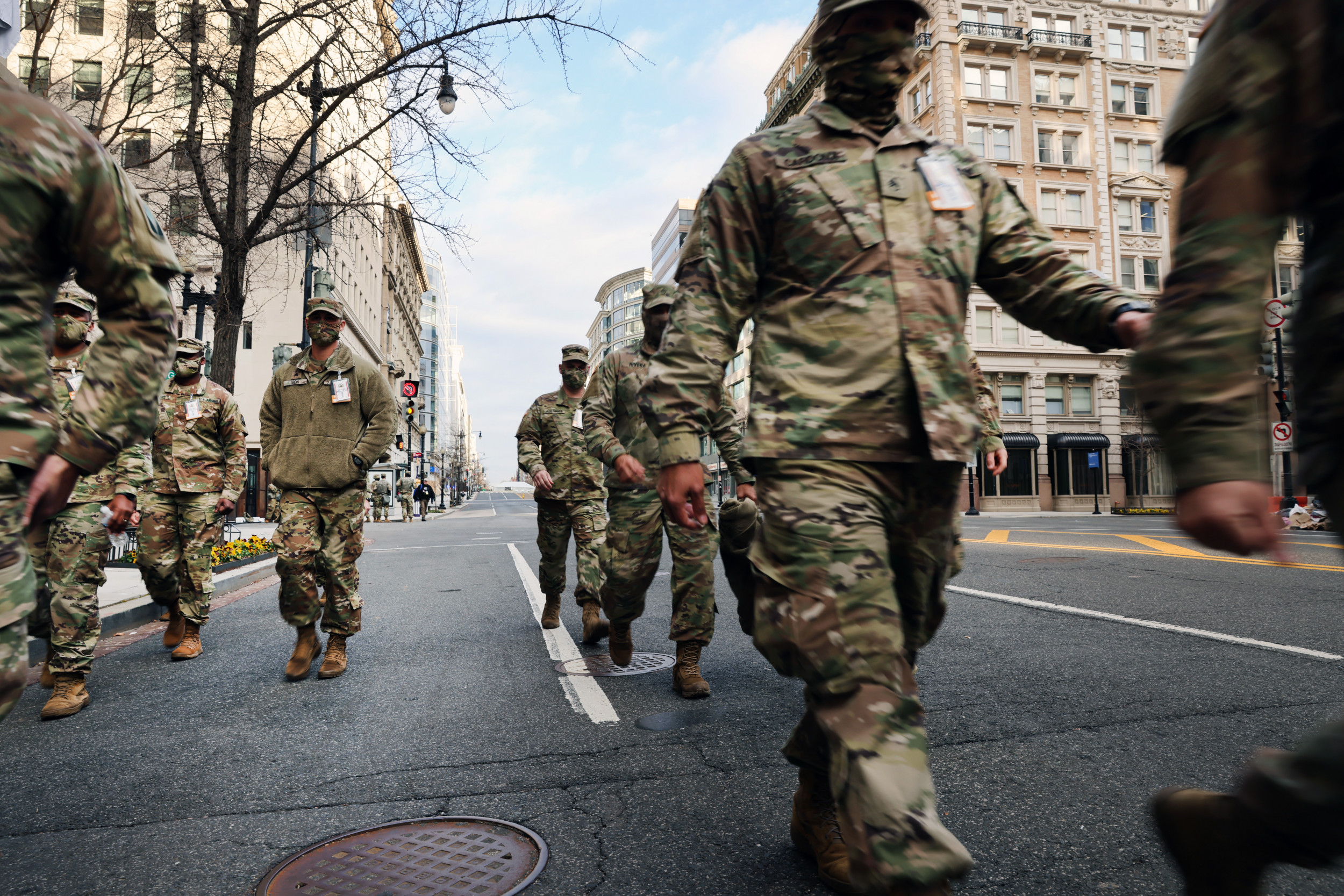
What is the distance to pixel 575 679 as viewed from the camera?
16.3 ft

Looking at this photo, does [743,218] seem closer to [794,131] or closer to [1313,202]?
[794,131]

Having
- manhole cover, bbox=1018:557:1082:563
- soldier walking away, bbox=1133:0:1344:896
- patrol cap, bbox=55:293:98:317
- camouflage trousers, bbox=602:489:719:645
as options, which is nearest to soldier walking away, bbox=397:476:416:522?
manhole cover, bbox=1018:557:1082:563

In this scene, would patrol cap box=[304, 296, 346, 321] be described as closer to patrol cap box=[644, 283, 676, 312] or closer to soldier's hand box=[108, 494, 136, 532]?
soldier's hand box=[108, 494, 136, 532]

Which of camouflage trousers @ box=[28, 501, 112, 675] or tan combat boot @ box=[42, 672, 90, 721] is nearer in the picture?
tan combat boot @ box=[42, 672, 90, 721]

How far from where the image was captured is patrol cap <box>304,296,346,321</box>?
5438mm

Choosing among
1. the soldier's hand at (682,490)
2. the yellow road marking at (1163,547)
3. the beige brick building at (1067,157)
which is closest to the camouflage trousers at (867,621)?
the soldier's hand at (682,490)

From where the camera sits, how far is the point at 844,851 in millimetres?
2350

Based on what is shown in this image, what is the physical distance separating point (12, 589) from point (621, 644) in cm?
372

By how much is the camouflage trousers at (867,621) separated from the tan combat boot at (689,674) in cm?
229

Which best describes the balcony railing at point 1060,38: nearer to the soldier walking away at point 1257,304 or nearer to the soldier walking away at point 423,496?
the soldier walking away at point 423,496

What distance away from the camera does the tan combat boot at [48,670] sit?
465cm

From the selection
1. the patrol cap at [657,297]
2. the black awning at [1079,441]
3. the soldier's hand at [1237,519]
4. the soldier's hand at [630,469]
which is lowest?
the soldier's hand at [1237,519]

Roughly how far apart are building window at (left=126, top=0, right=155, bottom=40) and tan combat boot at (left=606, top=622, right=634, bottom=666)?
12.1 m

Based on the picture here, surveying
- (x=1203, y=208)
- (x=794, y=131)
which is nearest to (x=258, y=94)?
(x=794, y=131)
